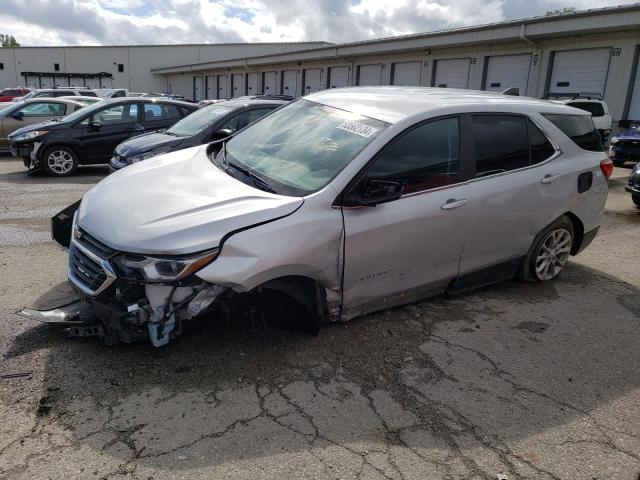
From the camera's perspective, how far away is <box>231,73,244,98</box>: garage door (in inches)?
1593

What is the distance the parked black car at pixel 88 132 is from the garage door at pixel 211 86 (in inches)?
1451

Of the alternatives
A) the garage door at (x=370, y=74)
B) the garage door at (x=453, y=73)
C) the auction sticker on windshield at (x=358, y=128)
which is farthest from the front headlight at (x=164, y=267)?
the garage door at (x=370, y=74)

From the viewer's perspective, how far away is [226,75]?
1692 inches

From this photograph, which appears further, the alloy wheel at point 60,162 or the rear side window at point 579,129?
the alloy wheel at point 60,162

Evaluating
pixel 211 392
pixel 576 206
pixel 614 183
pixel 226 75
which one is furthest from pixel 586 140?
pixel 226 75

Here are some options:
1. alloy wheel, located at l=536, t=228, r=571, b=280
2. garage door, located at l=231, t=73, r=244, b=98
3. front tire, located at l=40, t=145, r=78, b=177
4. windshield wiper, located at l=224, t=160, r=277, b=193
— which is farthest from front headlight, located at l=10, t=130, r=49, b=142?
garage door, located at l=231, t=73, r=244, b=98

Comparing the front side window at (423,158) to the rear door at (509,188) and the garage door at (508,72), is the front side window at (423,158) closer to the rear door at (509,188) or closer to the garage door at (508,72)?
the rear door at (509,188)

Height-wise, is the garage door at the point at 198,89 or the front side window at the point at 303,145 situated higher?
the front side window at the point at 303,145

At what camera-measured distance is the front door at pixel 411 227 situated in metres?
3.45

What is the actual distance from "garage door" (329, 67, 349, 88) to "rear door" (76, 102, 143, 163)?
61.0 ft

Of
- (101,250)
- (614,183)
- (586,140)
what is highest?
(586,140)

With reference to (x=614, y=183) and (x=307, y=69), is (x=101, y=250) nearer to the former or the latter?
(x=614, y=183)

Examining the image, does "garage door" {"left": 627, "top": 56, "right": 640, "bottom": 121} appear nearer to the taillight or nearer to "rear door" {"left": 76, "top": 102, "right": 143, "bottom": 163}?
the taillight

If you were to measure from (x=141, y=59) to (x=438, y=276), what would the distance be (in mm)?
62562
